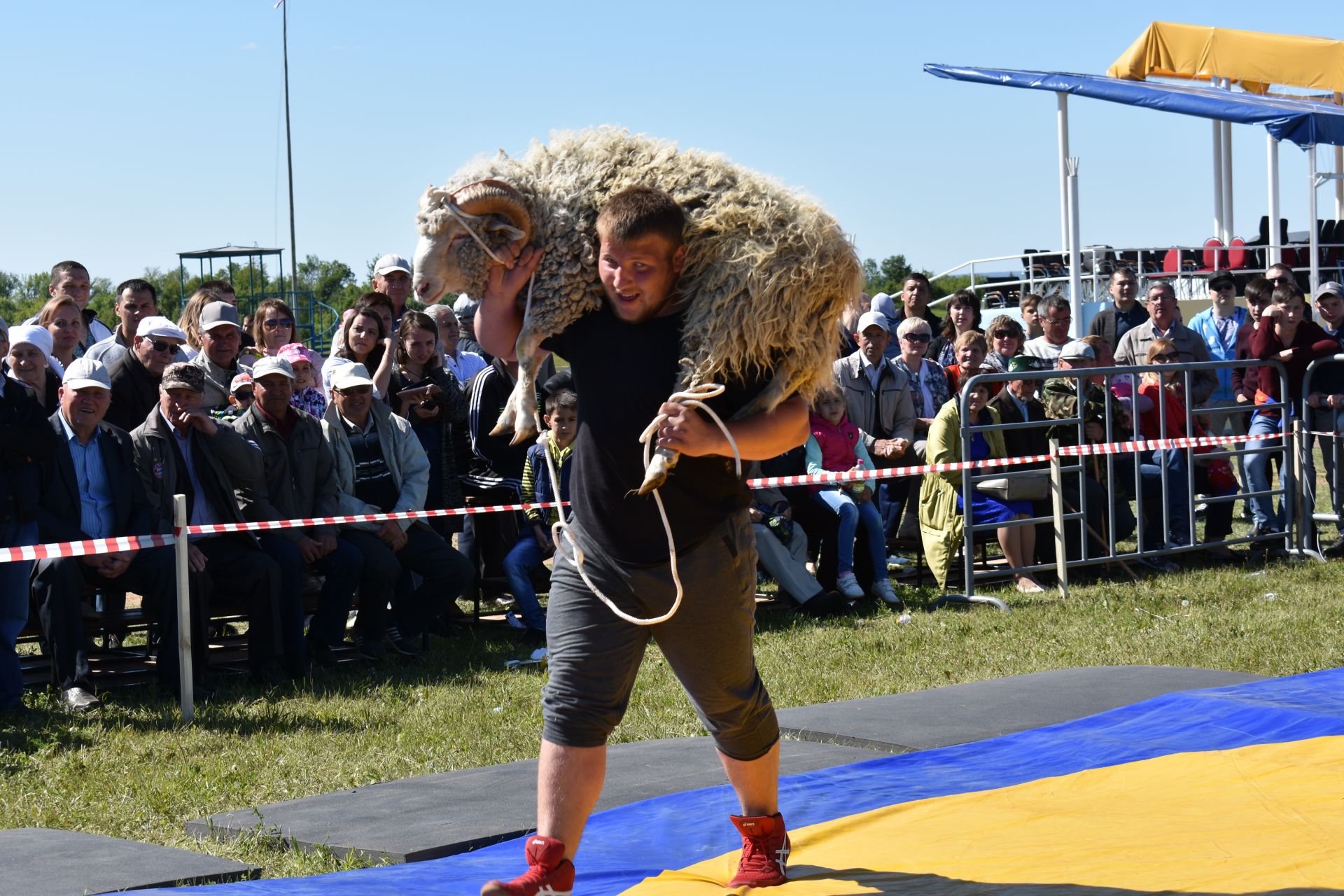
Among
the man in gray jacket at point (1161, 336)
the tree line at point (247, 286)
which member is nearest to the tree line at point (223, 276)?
the tree line at point (247, 286)

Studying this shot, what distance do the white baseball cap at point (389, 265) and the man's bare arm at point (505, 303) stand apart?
21.9ft

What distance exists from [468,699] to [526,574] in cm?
172

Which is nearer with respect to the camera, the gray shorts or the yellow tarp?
the gray shorts

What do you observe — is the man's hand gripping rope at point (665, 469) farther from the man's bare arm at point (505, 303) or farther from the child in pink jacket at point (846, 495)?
the child in pink jacket at point (846, 495)

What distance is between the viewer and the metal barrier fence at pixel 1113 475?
958cm

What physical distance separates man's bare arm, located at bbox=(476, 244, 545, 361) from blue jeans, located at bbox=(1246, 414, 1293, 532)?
8935mm

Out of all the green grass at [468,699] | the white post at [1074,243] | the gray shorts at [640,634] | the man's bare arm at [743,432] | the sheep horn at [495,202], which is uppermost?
the white post at [1074,243]

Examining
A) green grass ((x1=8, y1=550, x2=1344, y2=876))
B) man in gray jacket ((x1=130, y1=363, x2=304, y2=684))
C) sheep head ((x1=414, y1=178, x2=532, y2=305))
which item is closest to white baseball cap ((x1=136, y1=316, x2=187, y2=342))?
man in gray jacket ((x1=130, y1=363, x2=304, y2=684))

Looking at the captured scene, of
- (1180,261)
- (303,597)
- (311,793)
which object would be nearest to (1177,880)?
(311,793)

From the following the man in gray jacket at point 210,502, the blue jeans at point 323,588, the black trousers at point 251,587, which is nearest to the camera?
the man in gray jacket at point 210,502

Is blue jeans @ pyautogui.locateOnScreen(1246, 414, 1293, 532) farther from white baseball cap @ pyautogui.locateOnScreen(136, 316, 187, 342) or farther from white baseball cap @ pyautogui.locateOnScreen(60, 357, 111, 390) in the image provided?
white baseball cap @ pyautogui.locateOnScreen(60, 357, 111, 390)

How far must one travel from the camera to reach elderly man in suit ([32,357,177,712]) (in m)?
6.91

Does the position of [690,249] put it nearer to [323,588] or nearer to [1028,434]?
[323,588]

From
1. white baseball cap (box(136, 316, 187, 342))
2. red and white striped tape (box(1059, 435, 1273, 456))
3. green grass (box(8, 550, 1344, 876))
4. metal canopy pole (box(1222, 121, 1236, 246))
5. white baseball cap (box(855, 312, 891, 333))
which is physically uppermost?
metal canopy pole (box(1222, 121, 1236, 246))
